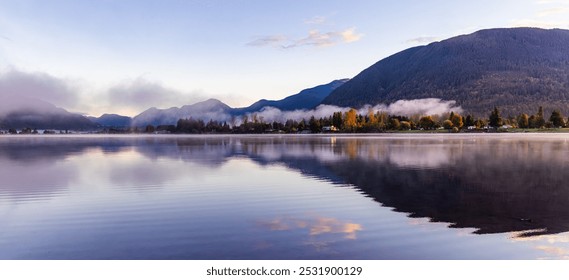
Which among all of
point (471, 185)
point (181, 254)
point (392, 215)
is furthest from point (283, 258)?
point (471, 185)

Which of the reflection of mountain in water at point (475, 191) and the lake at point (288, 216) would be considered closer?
the lake at point (288, 216)

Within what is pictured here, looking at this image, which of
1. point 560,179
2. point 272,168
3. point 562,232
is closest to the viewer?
point 562,232

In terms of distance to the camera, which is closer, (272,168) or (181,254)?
(181,254)

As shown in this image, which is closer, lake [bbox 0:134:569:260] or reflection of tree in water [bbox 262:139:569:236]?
lake [bbox 0:134:569:260]

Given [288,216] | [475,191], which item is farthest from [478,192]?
[288,216]

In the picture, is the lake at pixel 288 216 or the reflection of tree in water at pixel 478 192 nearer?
the lake at pixel 288 216

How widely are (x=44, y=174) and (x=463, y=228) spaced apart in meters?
28.7

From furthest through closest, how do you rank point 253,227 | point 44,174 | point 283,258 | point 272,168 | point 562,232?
point 272,168, point 44,174, point 253,227, point 562,232, point 283,258

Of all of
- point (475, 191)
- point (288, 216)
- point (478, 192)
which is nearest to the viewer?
point (288, 216)

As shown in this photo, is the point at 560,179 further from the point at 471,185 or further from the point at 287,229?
the point at 287,229

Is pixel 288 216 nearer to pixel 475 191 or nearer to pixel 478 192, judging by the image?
pixel 478 192

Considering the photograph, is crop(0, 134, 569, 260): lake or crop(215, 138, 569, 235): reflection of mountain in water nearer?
crop(0, 134, 569, 260): lake

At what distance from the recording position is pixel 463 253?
1317 cm

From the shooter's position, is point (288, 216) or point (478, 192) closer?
point (288, 216)
